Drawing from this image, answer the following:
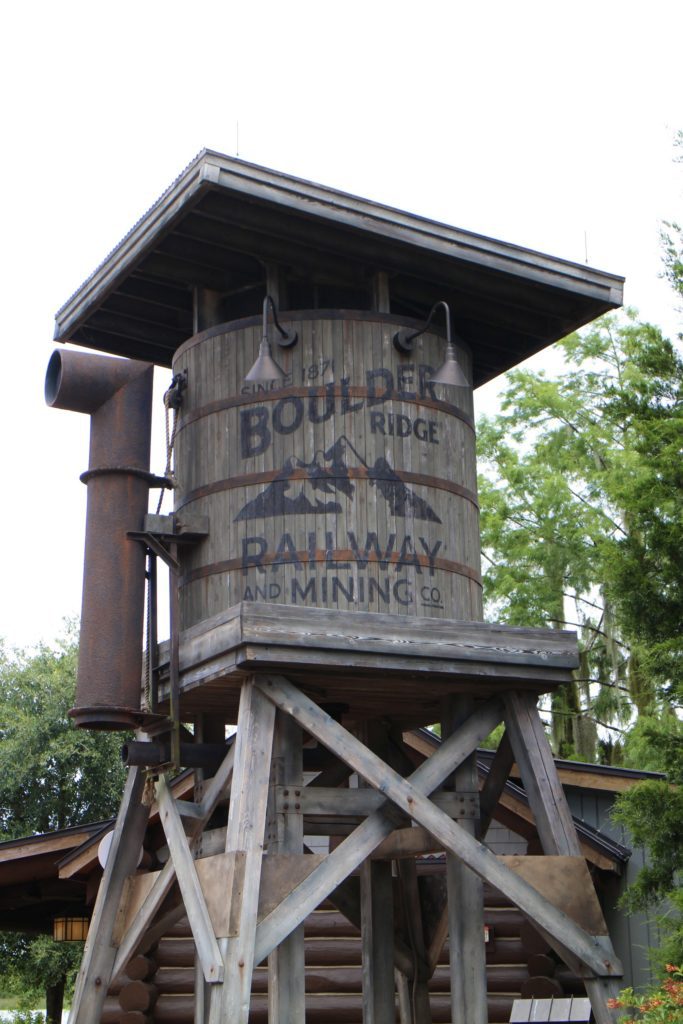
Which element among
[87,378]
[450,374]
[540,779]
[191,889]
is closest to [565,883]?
[540,779]

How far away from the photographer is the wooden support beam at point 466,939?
383 inches

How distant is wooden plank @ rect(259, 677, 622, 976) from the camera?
360 inches

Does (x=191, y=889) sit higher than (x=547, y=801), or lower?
lower

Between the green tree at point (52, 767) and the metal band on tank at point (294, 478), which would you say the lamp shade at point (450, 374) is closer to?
the metal band on tank at point (294, 478)

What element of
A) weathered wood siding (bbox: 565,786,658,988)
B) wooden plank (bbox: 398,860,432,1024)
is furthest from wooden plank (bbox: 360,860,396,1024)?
weathered wood siding (bbox: 565,786,658,988)

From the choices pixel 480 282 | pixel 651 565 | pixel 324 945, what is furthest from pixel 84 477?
pixel 324 945

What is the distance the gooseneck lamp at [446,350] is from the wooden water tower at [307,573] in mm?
22

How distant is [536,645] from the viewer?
32.8 feet

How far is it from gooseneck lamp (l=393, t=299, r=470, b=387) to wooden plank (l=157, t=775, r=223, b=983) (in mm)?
3534

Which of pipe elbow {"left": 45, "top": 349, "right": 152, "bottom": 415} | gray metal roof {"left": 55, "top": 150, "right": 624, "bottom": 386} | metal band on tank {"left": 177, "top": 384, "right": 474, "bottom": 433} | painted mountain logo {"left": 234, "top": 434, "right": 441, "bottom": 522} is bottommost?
painted mountain logo {"left": 234, "top": 434, "right": 441, "bottom": 522}

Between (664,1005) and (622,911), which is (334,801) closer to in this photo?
(664,1005)

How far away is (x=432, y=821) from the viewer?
30.7ft

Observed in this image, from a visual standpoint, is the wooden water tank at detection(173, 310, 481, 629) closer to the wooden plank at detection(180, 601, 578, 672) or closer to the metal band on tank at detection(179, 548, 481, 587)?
the metal band on tank at detection(179, 548, 481, 587)

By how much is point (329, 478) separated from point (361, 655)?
1.32 m
